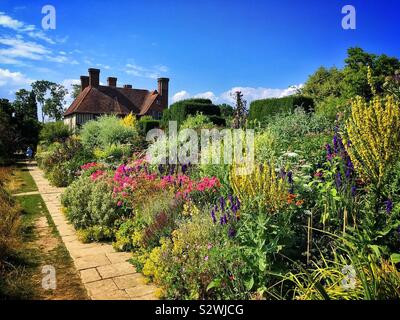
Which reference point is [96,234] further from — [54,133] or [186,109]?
[54,133]

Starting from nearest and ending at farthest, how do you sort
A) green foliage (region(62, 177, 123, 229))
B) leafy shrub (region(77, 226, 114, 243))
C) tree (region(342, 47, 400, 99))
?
leafy shrub (region(77, 226, 114, 243)), green foliage (region(62, 177, 123, 229)), tree (region(342, 47, 400, 99))

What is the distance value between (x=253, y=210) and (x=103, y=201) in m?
3.15

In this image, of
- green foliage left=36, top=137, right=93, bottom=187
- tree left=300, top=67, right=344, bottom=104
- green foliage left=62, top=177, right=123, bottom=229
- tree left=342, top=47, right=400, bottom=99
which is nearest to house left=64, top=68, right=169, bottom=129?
tree left=300, top=67, right=344, bottom=104

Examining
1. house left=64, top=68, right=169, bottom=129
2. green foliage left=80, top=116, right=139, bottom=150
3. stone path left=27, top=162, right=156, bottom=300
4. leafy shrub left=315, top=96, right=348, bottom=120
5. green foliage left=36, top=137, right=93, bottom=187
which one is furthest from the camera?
house left=64, top=68, right=169, bottom=129

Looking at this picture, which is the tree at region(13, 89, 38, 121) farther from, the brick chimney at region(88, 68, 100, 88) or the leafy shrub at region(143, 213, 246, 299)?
the leafy shrub at region(143, 213, 246, 299)

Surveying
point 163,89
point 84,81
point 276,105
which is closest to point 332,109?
point 276,105

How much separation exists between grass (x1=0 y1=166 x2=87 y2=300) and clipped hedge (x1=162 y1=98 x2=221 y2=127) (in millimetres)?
15808

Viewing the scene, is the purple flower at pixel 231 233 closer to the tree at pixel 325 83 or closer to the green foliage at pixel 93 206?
the green foliage at pixel 93 206

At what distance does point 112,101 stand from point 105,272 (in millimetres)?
36384

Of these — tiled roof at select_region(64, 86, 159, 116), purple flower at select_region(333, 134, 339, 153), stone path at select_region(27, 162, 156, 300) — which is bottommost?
stone path at select_region(27, 162, 156, 300)

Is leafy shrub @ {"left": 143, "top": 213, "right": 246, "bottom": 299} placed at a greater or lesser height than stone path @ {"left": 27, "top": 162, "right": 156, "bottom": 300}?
greater

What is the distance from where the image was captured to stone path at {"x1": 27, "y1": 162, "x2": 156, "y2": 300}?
11.7ft

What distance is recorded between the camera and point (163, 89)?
42250 millimetres

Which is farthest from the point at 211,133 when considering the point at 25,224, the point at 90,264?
the point at 90,264
